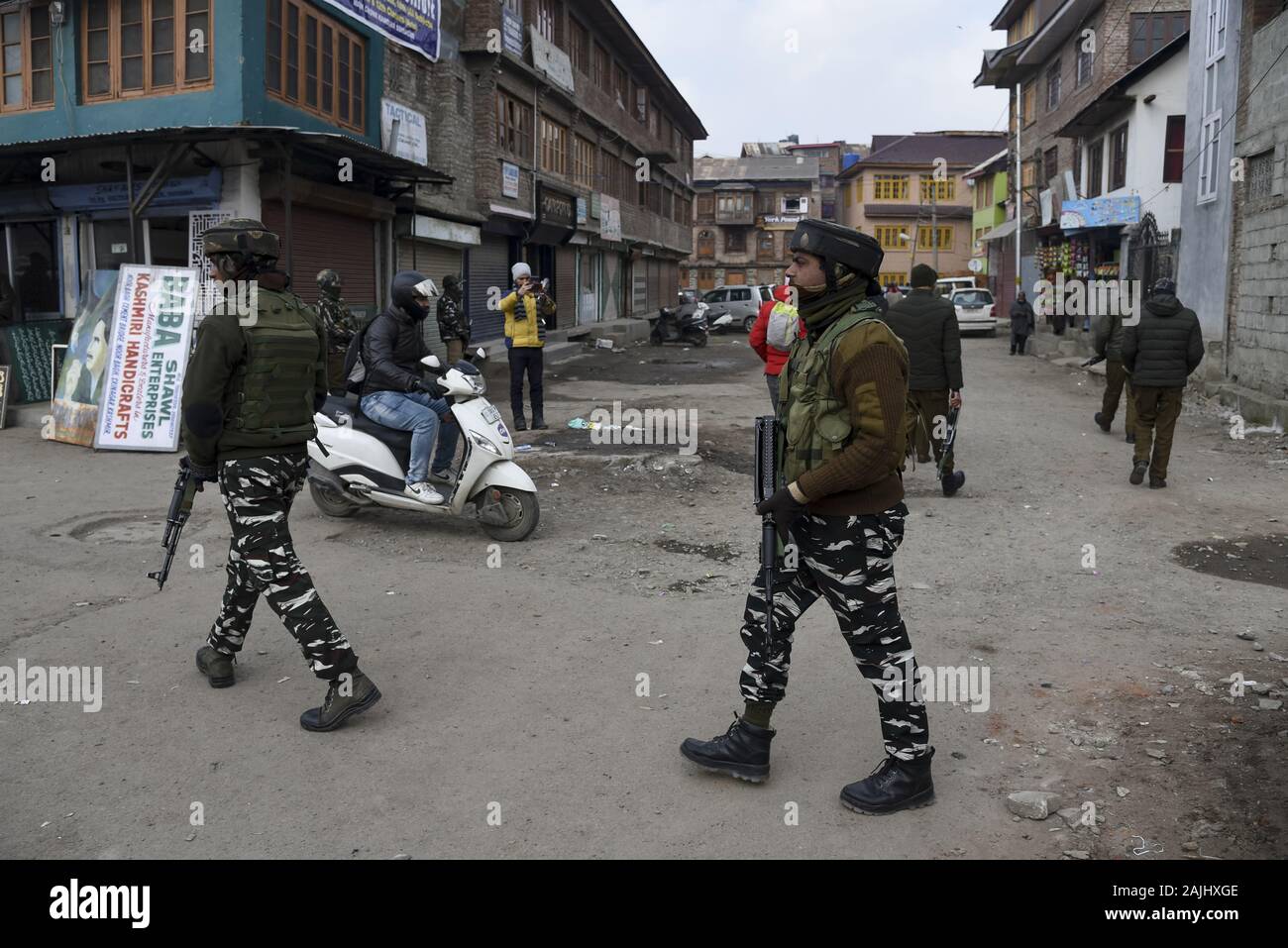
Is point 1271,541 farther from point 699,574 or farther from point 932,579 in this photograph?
point 699,574

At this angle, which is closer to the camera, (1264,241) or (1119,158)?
(1264,241)

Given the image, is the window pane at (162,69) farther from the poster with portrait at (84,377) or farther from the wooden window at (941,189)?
the wooden window at (941,189)

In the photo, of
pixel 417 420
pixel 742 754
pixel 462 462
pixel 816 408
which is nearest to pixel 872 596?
pixel 816 408

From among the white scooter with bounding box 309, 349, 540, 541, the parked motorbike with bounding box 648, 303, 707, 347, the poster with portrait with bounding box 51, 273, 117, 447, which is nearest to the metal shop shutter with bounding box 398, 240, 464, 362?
the poster with portrait with bounding box 51, 273, 117, 447

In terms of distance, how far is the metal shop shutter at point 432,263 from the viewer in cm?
1823

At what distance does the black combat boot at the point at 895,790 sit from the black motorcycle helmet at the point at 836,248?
1.57m

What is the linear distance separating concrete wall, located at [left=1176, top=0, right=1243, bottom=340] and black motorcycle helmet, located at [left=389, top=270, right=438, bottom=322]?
42.5 ft

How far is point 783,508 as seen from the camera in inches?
133

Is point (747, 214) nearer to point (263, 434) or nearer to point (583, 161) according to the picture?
point (583, 161)

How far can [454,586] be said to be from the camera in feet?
20.2

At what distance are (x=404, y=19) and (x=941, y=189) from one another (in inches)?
2115

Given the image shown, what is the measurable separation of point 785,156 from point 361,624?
71.1 meters

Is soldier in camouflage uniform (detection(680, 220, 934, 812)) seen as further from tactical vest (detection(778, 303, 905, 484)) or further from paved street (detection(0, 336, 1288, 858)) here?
paved street (detection(0, 336, 1288, 858))

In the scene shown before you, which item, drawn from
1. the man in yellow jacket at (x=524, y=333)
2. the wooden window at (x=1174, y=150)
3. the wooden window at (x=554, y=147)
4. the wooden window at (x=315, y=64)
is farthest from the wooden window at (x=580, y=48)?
the man in yellow jacket at (x=524, y=333)
